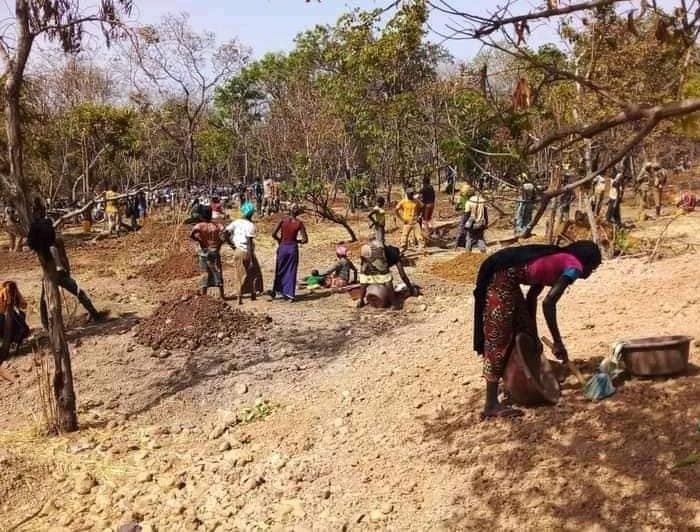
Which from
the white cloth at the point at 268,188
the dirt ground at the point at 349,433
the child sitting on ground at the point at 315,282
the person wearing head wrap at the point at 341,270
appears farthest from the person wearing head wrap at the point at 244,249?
the white cloth at the point at 268,188

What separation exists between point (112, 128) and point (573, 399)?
54.0ft

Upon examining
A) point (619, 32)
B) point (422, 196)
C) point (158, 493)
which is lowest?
point (158, 493)

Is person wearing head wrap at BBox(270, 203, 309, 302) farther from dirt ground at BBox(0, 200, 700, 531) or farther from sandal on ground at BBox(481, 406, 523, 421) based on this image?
sandal on ground at BBox(481, 406, 523, 421)

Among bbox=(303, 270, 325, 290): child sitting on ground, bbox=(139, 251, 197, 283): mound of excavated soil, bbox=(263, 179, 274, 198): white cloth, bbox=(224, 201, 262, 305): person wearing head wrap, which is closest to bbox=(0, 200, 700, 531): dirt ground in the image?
bbox=(224, 201, 262, 305): person wearing head wrap

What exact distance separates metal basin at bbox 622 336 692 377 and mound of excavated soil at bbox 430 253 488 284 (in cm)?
564

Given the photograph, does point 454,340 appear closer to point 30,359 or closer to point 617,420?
point 617,420

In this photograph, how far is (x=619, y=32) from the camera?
9.90m

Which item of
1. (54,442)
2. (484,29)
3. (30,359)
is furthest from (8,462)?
(484,29)

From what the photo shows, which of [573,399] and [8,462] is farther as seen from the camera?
[8,462]

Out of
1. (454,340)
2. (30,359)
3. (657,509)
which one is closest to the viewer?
(657,509)

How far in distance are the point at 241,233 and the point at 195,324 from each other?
173 centimetres

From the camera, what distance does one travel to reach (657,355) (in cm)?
428

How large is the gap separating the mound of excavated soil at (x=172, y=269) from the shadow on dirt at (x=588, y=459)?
7837 millimetres

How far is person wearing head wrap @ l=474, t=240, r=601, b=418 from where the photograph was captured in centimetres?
398
